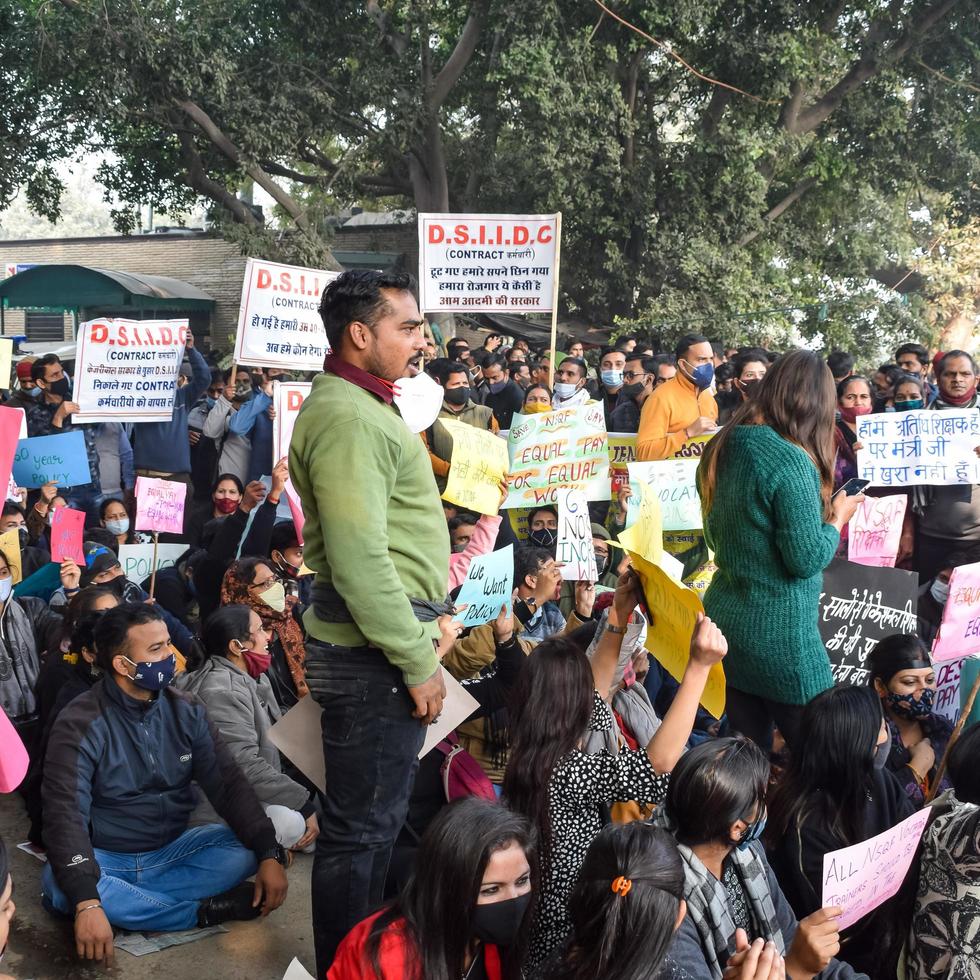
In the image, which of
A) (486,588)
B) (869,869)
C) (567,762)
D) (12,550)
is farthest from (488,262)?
(869,869)

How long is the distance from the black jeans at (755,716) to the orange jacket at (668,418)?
2693 millimetres

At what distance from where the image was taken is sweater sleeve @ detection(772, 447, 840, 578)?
10.9 ft

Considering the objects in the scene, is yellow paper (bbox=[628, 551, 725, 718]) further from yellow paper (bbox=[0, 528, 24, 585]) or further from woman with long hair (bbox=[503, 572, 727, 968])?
yellow paper (bbox=[0, 528, 24, 585])

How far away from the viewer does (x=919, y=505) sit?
632 cm

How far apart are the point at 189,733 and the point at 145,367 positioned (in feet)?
14.8

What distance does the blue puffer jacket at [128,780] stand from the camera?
3.63 meters

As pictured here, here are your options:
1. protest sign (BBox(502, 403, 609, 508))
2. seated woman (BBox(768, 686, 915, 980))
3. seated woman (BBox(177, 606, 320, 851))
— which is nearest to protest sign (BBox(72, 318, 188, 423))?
protest sign (BBox(502, 403, 609, 508))

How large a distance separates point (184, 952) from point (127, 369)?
5.00m

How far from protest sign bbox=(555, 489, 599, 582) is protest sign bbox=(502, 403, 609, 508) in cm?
99

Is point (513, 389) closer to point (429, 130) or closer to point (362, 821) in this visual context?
point (362, 821)

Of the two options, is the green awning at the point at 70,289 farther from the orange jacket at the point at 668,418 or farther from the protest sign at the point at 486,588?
the protest sign at the point at 486,588

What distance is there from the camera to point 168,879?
12.9 feet

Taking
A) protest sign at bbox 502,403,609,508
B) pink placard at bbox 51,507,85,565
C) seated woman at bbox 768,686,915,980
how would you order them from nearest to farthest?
1. seated woman at bbox 768,686,915,980
2. pink placard at bbox 51,507,85,565
3. protest sign at bbox 502,403,609,508

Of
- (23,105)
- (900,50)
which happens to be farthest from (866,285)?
(23,105)
